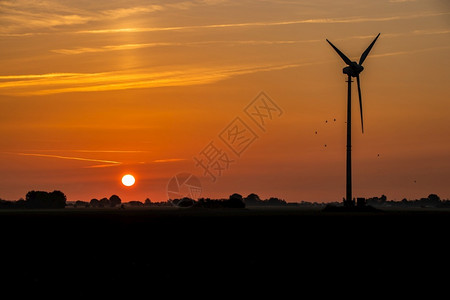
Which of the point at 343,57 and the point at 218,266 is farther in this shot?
the point at 343,57

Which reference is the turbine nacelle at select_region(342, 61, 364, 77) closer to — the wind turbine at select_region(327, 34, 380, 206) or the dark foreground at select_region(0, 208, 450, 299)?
the wind turbine at select_region(327, 34, 380, 206)

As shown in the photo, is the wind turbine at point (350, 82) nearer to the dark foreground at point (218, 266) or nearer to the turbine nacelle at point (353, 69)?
the turbine nacelle at point (353, 69)

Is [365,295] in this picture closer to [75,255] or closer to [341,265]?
[341,265]

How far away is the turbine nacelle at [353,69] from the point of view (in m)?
170

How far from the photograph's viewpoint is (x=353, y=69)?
16988 cm

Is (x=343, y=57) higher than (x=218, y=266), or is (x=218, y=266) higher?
(x=343, y=57)

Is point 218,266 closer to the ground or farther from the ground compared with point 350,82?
closer to the ground

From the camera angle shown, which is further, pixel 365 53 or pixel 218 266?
pixel 365 53

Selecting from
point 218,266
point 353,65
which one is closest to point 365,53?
point 353,65

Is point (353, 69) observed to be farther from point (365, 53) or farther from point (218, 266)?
point (218, 266)

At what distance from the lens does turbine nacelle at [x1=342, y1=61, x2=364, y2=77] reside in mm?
169875

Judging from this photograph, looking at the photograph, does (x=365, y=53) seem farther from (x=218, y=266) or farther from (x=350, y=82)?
(x=218, y=266)

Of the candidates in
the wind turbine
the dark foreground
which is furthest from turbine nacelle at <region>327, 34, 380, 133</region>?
the dark foreground

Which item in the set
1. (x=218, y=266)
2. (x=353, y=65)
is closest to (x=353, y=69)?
(x=353, y=65)
